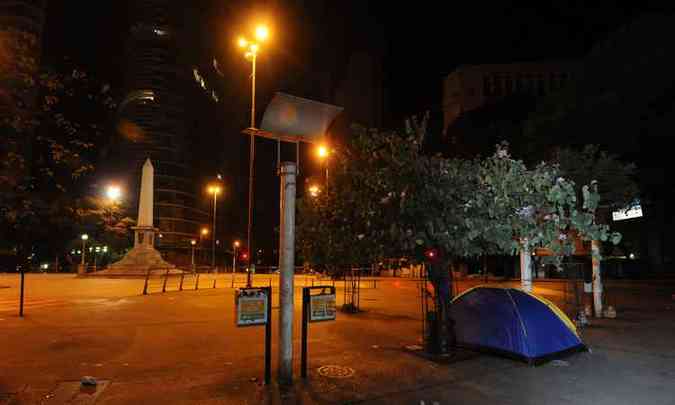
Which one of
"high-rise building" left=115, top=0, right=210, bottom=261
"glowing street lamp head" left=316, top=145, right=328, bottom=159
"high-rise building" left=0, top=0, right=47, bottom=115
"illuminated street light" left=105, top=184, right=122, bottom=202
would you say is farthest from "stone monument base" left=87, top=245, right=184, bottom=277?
"high-rise building" left=115, top=0, right=210, bottom=261

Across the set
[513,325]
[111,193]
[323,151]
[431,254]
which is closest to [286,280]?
[431,254]

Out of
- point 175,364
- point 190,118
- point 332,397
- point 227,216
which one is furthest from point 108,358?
point 227,216

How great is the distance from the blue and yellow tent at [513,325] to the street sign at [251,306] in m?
4.43

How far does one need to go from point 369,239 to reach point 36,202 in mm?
5355

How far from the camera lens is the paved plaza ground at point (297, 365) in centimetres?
659

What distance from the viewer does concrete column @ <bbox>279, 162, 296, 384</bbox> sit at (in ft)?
23.4

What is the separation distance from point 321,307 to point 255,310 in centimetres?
116

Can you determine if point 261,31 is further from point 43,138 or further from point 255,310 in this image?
point 255,310

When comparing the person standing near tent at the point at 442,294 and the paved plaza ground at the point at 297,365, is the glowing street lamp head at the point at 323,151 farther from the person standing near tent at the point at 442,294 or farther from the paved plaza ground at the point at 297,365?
the person standing near tent at the point at 442,294

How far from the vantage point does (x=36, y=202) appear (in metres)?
6.76

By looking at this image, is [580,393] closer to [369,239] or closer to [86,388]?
[369,239]

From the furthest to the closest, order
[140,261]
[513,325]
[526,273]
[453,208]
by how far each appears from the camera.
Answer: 1. [140,261]
2. [526,273]
3. [513,325]
4. [453,208]

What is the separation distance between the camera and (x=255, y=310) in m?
7.15

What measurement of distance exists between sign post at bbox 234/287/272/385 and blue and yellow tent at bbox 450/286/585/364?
4.35 m
